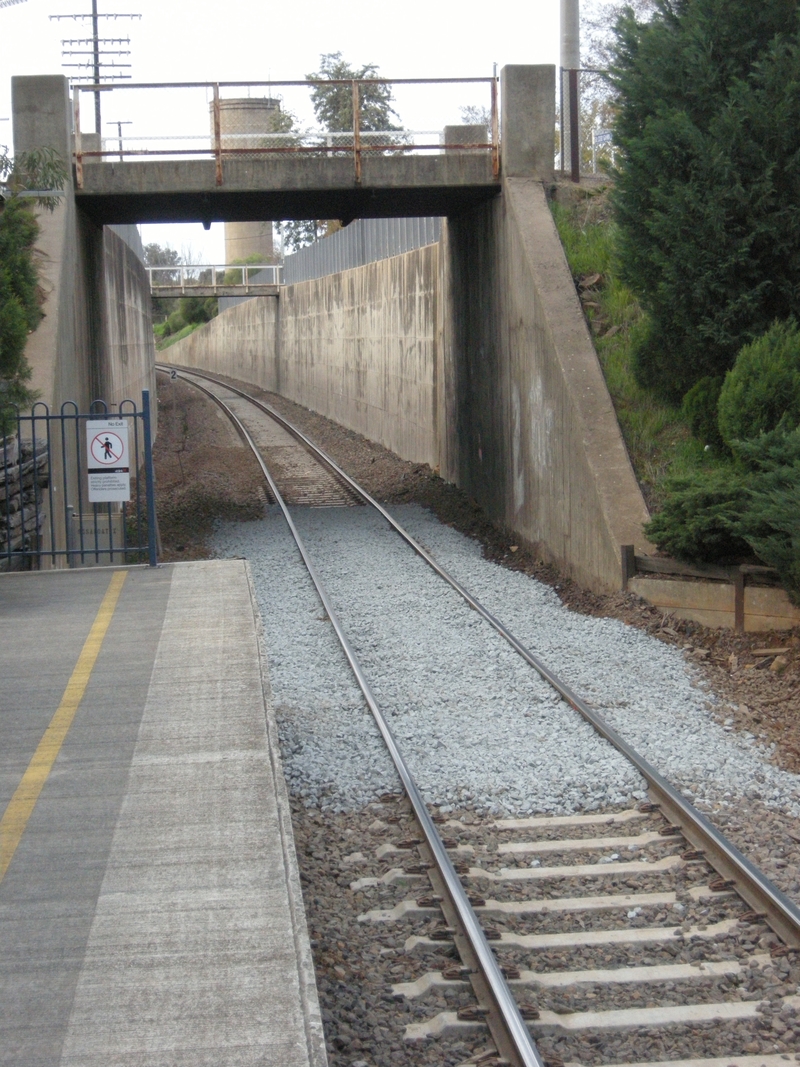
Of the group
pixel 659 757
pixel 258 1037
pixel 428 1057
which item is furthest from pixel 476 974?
pixel 659 757

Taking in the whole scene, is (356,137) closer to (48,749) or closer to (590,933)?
(48,749)

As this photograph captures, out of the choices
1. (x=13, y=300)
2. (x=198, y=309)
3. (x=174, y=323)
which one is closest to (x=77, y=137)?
(x=13, y=300)

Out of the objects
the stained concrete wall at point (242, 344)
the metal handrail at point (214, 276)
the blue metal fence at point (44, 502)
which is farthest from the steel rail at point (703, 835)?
the stained concrete wall at point (242, 344)

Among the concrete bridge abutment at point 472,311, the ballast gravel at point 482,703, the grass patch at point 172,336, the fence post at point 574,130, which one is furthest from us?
the grass patch at point 172,336

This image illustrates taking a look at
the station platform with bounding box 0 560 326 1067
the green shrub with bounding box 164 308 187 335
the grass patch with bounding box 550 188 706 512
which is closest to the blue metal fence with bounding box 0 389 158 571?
the station platform with bounding box 0 560 326 1067

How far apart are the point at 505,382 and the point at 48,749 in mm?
11812

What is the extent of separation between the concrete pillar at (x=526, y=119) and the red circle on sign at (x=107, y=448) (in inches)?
365

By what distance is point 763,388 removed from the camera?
1153 cm

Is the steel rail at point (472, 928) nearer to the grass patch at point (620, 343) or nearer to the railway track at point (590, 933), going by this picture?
the railway track at point (590, 933)

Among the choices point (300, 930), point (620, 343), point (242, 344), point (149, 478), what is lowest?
point (300, 930)

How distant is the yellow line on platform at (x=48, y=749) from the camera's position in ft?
16.4

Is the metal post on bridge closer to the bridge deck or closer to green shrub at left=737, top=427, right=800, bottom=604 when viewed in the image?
the bridge deck

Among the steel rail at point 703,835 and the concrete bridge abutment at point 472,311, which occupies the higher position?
the concrete bridge abutment at point 472,311

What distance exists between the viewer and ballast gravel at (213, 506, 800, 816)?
24.2ft
